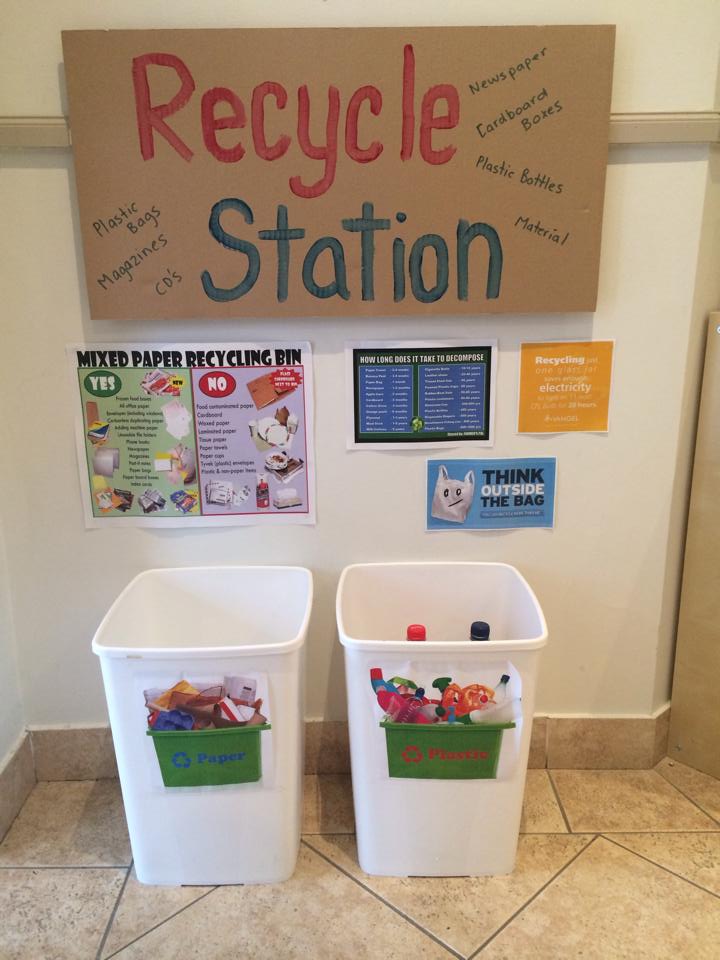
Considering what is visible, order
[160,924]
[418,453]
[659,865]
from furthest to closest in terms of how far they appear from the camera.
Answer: [418,453] < [659,865] < [160,924]

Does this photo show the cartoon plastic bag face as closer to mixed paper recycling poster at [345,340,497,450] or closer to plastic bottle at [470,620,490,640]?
mixed paper recycling poster at [345,340,497,450]

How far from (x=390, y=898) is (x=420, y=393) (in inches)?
38.3

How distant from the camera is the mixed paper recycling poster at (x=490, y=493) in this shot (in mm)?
1487

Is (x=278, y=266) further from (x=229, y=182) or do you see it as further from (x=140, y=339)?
(x=140, y=339)

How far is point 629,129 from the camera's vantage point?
132 cm

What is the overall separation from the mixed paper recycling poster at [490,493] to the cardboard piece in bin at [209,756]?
0.58 metres

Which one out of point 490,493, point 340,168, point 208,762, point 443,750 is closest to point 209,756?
point 208,762

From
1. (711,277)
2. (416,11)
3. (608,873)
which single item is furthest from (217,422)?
(608,873)

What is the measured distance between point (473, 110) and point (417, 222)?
8.6 inches

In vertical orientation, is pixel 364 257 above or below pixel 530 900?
above

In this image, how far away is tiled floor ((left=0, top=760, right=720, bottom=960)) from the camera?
3.94ft

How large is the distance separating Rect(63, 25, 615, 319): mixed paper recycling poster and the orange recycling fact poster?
0.10m

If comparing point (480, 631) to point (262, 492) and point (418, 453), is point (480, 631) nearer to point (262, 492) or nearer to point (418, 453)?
point (418, 453)

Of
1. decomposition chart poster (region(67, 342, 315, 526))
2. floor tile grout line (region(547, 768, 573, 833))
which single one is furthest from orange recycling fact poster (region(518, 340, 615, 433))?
floor tile grout line (region(547, 768, 573, 833))
